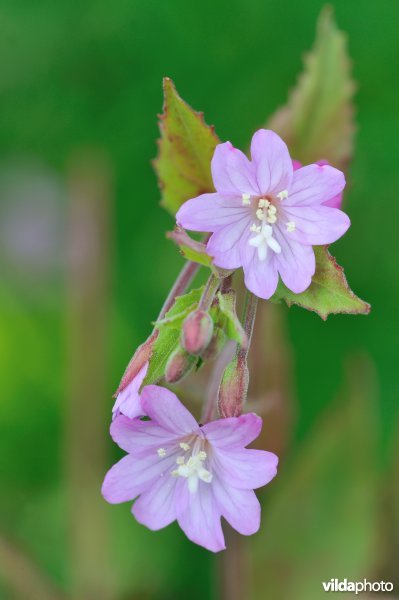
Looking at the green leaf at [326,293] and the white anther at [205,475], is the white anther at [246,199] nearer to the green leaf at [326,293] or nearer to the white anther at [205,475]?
the green leaf at [326,293]

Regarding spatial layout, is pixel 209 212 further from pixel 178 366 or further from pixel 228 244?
pixel 178 366

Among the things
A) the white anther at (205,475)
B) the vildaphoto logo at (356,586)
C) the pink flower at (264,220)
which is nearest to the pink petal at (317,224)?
the pink flower at (264,220)

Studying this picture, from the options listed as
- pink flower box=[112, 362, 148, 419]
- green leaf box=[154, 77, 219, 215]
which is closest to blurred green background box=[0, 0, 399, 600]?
green leaf box=[154, 77, 219, 215]

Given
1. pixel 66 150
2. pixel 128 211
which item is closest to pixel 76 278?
pixel 128 211

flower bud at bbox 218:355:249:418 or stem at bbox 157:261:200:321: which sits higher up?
stem at bbox 157:261:200:321

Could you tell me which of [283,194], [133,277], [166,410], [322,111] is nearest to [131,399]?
[166,410]

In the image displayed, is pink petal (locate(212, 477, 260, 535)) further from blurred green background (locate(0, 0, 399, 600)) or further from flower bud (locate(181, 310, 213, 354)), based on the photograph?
blurred green background (locate(0, 0, 399, 600))

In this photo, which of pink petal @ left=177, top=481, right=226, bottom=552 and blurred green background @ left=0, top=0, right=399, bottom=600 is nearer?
pink petal @ left=177, top=481, right=226, bottom=552
